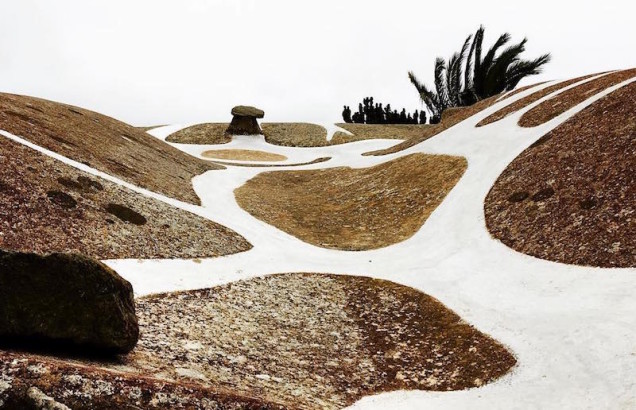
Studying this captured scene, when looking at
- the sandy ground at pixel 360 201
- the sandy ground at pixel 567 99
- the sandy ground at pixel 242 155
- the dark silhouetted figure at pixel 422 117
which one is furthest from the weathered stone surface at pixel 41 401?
the dark silhouetted figure at pixel 422 117

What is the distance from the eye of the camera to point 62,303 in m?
7.98

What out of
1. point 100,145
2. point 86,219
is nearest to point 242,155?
point 100,145

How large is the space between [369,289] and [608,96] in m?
20.8

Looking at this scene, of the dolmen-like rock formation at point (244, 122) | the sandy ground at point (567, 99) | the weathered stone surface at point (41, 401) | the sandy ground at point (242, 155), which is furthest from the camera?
the dolmen-like rock formation at point (244, 122)

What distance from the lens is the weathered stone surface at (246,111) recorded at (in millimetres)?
73375

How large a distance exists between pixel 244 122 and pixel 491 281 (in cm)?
6256

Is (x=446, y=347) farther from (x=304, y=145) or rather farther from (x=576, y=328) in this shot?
(x=304, y=145)

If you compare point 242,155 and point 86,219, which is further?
point 242,155

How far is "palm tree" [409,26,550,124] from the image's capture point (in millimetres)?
63219

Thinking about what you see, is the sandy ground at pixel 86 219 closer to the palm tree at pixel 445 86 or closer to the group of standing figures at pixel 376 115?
the palm tree at pixel 445 86

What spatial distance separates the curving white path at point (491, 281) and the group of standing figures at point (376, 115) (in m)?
70.2

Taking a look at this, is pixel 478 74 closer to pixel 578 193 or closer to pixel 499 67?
pixel 499 67

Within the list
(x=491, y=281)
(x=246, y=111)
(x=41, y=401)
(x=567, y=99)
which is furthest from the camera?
(x=246, y=111)

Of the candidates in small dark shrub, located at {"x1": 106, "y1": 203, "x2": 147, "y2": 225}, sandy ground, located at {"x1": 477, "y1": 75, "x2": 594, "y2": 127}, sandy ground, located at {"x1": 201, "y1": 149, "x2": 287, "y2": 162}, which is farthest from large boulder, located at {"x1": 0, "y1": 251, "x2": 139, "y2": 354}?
sandy ground, located at {"x1": 201, "y1": 149, "x2": 287, "y2": 162}
